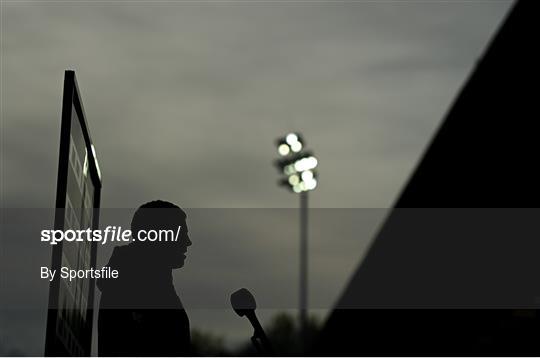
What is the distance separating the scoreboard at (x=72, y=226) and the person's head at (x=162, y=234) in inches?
13.1

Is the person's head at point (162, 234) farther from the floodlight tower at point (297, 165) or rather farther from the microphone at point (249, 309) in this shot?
the floodlight tower at point (297, 165)

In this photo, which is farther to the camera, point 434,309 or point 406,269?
point 406,269

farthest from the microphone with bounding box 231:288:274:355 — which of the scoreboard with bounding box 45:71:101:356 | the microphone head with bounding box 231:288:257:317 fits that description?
the scoreboard with bounding box 45:71:101:356

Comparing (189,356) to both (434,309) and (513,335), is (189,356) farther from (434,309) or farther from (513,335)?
(434,309)

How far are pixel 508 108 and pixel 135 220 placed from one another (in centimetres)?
1084

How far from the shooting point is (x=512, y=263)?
57.9ft

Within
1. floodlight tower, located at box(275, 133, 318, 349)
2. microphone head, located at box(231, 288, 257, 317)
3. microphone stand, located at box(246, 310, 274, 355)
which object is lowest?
microphone stand, located at box(246, 310, 274, 355)

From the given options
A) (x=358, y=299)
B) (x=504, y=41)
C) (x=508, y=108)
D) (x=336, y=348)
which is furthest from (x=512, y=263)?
(x=336, y=348)

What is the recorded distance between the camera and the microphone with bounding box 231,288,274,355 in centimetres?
495

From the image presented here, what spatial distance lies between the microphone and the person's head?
401mm

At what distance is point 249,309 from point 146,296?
1.74 feet

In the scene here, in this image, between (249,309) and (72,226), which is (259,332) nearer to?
(249,309)

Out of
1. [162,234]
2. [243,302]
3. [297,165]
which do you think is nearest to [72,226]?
[162,234]

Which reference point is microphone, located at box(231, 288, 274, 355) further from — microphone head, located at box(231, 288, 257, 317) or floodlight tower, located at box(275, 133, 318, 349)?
floodlight tower, located at box(275, 133, 318, 349)
